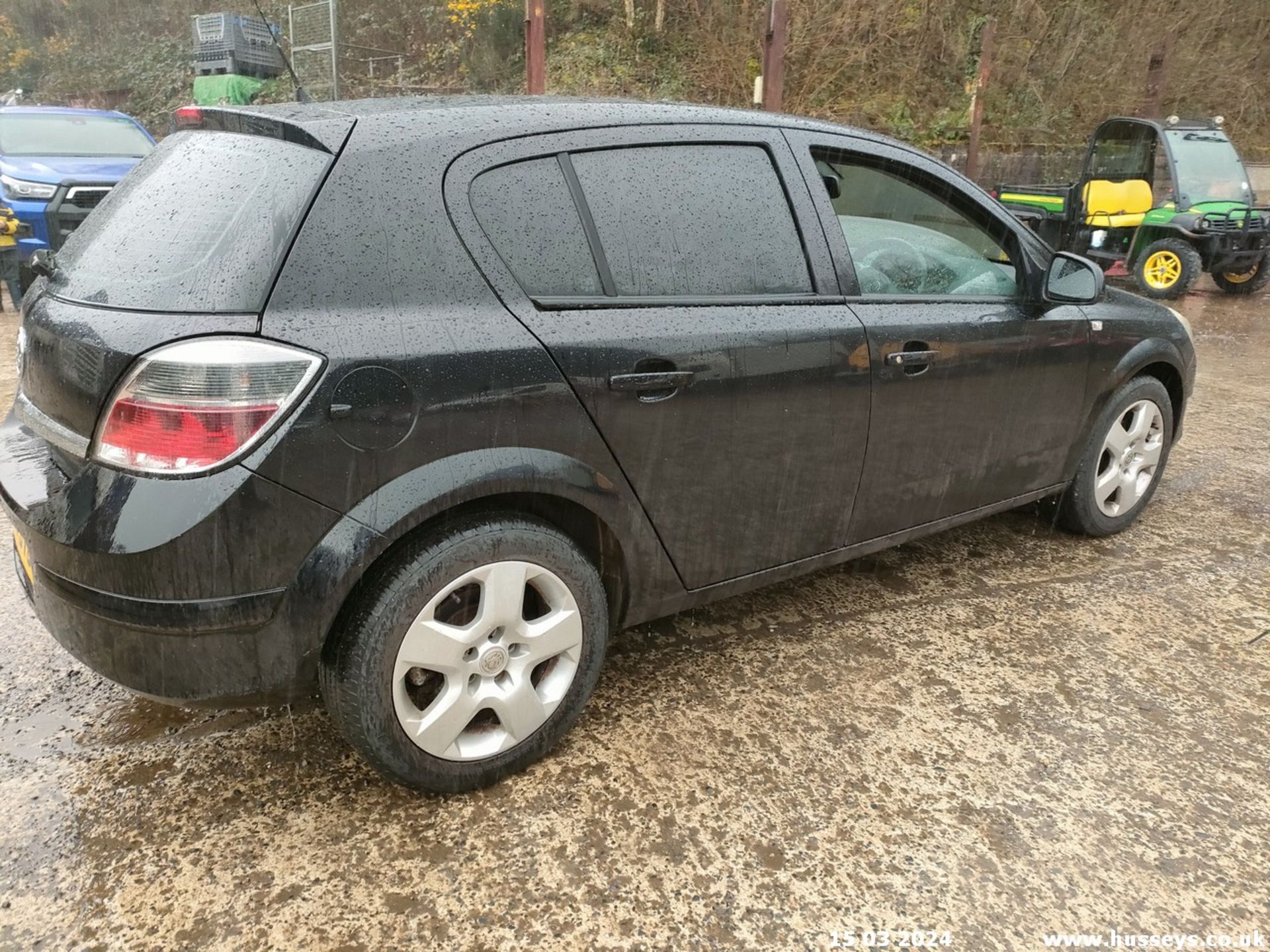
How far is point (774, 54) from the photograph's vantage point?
7660mm

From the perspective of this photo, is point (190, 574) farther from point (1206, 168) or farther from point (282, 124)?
point (1206, 168)

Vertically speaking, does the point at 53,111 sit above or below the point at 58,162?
above

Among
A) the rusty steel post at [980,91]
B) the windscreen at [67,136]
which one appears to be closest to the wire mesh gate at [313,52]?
the windscreen at [67,136]

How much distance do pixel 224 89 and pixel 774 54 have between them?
480 inches

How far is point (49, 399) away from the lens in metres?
1.89

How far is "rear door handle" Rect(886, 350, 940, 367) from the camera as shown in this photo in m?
2.58

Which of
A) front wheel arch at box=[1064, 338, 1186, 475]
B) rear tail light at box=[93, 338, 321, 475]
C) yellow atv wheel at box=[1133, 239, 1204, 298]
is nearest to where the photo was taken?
rear tail light at box=[93, 338, 321, 475]

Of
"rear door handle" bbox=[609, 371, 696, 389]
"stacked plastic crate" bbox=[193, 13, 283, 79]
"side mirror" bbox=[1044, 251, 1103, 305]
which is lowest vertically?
"rear door handle" bbox=[609, 371, 696, 389]

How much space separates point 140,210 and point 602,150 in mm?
1085

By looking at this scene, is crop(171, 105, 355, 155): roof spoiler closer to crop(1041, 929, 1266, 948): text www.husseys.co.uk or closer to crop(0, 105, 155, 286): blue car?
crop(1041, 929, 1266, 948): text www.husseys.co.uk

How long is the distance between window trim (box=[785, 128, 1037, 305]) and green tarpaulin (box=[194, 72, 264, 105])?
15.9 m

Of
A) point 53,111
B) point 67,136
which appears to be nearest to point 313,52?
point 53,111

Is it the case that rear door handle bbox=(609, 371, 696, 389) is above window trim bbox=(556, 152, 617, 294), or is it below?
below

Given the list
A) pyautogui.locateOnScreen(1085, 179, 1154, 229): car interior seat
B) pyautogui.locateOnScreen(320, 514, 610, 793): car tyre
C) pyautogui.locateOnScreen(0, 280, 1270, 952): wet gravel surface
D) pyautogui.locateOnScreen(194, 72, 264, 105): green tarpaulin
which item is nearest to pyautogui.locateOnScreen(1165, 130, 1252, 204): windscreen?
pyautogui.locateOnScreen(1085, 179, 1154, 229): car interior seat
